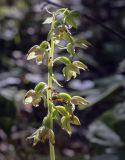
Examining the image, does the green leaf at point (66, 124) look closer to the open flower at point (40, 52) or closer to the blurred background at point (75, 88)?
the open flower at point (40, 52)

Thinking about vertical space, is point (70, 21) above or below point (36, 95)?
above

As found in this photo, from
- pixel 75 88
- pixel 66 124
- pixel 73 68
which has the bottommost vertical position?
pixel 66 124

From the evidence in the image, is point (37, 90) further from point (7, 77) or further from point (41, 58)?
point (7, 77)

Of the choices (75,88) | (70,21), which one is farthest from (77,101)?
(75,88)

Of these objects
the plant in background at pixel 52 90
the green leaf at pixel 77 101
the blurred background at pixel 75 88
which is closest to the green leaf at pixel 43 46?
the plant in background at pixel 52 90

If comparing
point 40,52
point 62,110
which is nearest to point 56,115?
point 62,110

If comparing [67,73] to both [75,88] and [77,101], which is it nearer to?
[77,101]

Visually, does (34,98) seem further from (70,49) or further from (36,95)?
(70,49)

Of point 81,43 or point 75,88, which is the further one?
point 75,88

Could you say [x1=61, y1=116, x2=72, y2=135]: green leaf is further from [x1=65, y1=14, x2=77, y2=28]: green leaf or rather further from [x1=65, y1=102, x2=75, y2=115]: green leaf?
[x1=65, y1=14, x2=77, y2=28]: green leaf
